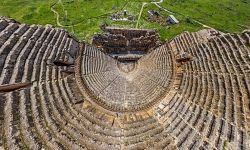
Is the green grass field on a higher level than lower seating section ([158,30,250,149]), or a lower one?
higher

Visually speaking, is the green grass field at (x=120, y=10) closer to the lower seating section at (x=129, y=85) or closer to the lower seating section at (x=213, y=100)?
the lower seating section at (x=129, y=85)

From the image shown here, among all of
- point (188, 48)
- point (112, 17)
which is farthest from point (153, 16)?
point (188, 48)

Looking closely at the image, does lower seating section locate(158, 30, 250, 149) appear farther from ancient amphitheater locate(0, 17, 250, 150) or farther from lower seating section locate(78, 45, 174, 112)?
lower seating section locate(78, 45, 174, 112)

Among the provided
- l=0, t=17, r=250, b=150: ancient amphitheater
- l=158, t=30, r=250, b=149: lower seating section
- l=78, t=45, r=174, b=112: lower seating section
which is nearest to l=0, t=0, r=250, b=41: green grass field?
l=78, t=45, r=174, b=112: lower seating section

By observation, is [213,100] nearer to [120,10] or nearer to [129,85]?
[129,85]

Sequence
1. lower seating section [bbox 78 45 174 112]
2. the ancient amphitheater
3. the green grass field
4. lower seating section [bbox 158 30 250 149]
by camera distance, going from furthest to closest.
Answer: the green grass field < lower seating section [bbox 78 45 174 112] < lower seating section [bbox 158 30 250 149] < the ancient amphitheater

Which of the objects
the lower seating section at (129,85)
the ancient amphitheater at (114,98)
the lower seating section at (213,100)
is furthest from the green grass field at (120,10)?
the lower seating section at (213,100)
